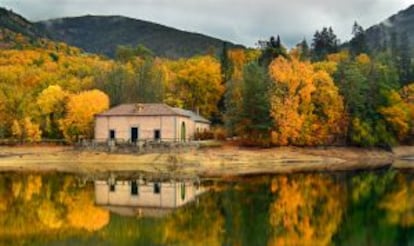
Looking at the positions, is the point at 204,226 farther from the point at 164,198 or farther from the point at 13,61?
the point at 13,61

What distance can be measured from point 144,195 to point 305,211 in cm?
1224

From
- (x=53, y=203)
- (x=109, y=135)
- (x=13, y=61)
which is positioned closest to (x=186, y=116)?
(x=109, y=135)

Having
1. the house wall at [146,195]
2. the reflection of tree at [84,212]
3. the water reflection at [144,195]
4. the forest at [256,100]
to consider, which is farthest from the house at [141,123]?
the reflection of tree at [84,212]

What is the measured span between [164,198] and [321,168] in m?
29.2

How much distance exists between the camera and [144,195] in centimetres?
4069

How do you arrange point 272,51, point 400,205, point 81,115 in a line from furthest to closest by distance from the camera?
point 272,51 → point 81,115 → point 400,205

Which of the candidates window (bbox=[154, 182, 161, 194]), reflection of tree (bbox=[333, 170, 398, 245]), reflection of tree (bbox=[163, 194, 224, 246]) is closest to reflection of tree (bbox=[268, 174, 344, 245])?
reflection of tree (bbox=[333, 170, 398, 245])

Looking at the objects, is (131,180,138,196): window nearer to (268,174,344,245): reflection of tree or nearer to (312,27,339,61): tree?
(268,174,344,245): reflection of tree

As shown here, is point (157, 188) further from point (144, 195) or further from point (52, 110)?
point (52, 110)

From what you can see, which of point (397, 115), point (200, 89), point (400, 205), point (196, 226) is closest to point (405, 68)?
point (397, 115)

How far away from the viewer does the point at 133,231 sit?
26.4m

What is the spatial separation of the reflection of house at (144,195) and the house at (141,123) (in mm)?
24362

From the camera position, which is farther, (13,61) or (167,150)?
(13,61)

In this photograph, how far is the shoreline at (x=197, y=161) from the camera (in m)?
61.8
